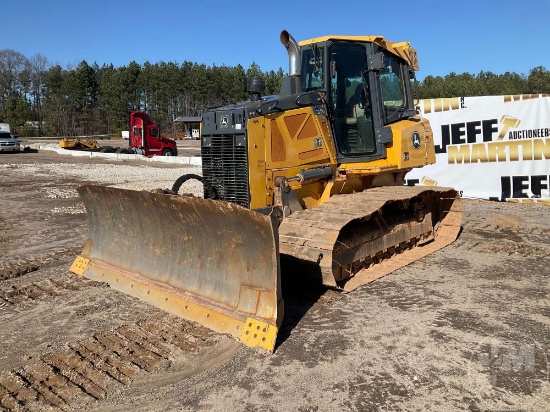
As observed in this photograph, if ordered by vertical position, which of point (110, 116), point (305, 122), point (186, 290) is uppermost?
point (110, 116)

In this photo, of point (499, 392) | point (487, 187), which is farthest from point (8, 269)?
point (487, 187)

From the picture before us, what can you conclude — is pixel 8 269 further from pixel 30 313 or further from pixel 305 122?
pixel 305 122

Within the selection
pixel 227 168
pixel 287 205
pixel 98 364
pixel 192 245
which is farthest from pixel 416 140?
pixel 98 364

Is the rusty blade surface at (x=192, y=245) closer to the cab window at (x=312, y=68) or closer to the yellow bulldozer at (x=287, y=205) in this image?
the yellow bulldozer at (x=287, y=205)

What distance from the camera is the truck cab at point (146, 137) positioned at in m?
29.0

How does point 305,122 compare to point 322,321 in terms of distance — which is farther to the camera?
point 305,122

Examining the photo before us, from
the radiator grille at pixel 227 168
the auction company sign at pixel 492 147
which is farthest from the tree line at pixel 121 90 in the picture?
the radiator grille at pixel 227 168

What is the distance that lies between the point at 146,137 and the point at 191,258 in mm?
25489

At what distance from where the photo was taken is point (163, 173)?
64.7ft

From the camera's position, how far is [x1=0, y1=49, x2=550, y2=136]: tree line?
62.5m

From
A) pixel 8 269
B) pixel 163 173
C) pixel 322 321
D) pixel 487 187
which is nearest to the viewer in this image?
pixel 322 321

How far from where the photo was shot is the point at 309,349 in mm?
4090

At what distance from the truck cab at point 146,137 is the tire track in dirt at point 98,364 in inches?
1016

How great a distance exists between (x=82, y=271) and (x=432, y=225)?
5141mm
